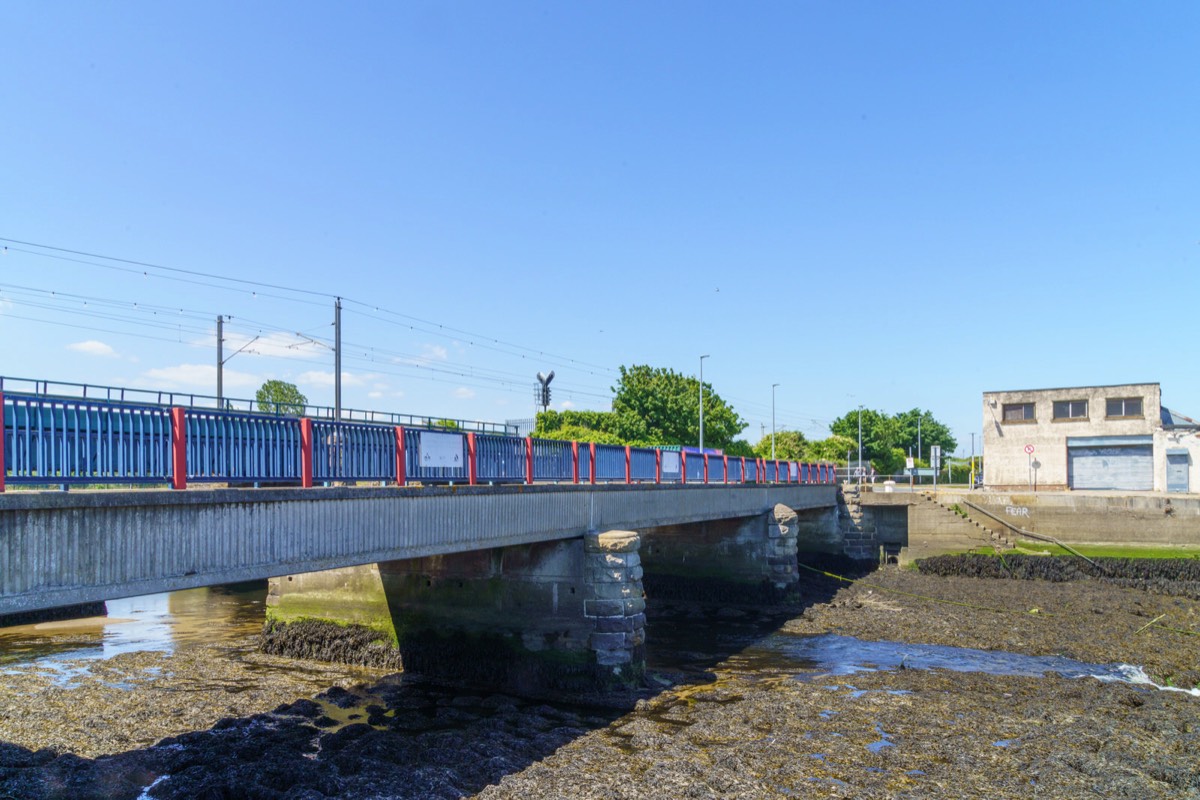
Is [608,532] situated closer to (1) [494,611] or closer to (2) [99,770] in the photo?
(1) [494,611]

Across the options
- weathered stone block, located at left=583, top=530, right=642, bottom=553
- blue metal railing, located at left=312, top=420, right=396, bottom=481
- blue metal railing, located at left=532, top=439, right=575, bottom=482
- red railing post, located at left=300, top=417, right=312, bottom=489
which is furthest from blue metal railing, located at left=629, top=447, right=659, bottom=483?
red railing post, located at left=300, top=417, right=312, bottom=489

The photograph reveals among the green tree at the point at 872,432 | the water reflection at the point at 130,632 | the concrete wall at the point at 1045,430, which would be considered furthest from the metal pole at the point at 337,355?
the green tree at the point at 872,432

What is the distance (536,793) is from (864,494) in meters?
39.1

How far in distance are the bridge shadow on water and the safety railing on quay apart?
419 cm

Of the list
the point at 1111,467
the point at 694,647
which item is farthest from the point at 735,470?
the point at 1111,467

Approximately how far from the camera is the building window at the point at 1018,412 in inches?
2232

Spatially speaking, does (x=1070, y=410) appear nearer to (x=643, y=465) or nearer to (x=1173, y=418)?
(x=1173, y=418)

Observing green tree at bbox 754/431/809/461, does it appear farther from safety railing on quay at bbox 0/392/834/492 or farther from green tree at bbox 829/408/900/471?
safety railing on quay at bbox 0/392/834/492

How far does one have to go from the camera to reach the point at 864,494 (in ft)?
156

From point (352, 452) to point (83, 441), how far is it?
177 inches

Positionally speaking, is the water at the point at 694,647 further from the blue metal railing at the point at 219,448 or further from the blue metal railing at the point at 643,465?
the blue metal railing at the point at 219,448

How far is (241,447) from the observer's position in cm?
1174

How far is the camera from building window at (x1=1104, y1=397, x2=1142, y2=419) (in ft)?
176

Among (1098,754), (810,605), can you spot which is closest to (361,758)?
(1098,754)
